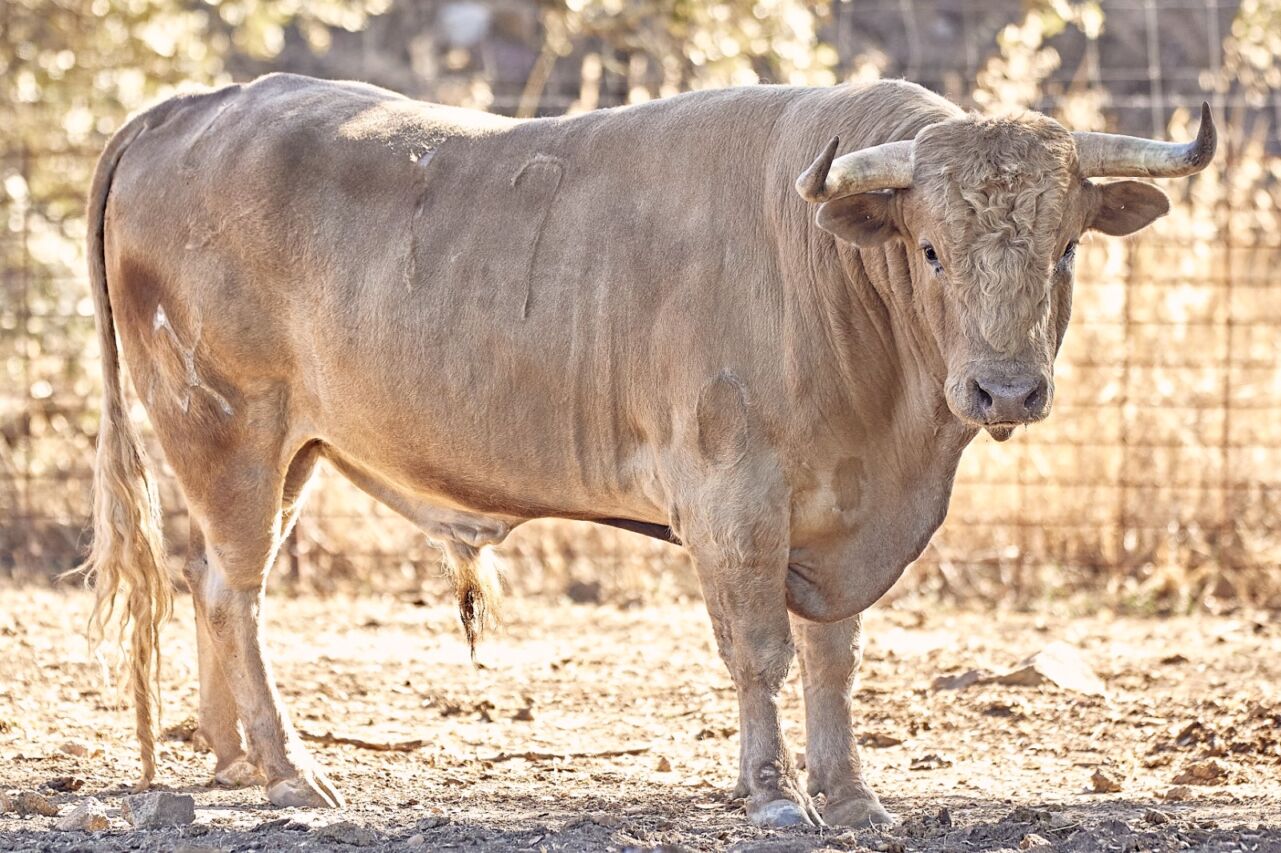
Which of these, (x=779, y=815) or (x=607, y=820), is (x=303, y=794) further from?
(x=779, y=815)

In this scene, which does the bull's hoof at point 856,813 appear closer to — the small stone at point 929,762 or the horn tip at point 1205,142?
the small stone at point 929,762

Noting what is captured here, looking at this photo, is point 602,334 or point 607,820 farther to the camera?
point 602,334

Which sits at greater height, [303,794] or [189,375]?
[189,375]

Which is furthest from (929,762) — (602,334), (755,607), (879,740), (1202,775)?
(602,334)

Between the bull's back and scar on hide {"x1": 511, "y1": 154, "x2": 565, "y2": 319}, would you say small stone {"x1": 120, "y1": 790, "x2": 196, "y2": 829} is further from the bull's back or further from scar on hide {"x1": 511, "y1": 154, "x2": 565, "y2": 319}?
scar on hide {"x1": 511, "y1": 154, "x2": 565, "y2": 319}

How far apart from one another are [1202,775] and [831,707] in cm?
125

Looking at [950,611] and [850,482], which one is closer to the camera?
[850,482]

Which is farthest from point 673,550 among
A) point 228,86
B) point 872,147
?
point 872,147

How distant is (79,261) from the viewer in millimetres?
9305

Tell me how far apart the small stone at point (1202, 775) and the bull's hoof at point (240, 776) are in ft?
9.14

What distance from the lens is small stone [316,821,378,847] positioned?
4227 mm

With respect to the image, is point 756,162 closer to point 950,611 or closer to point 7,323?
point 950,611

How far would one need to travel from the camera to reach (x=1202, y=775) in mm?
5160

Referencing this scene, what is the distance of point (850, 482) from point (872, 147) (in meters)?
0.87
